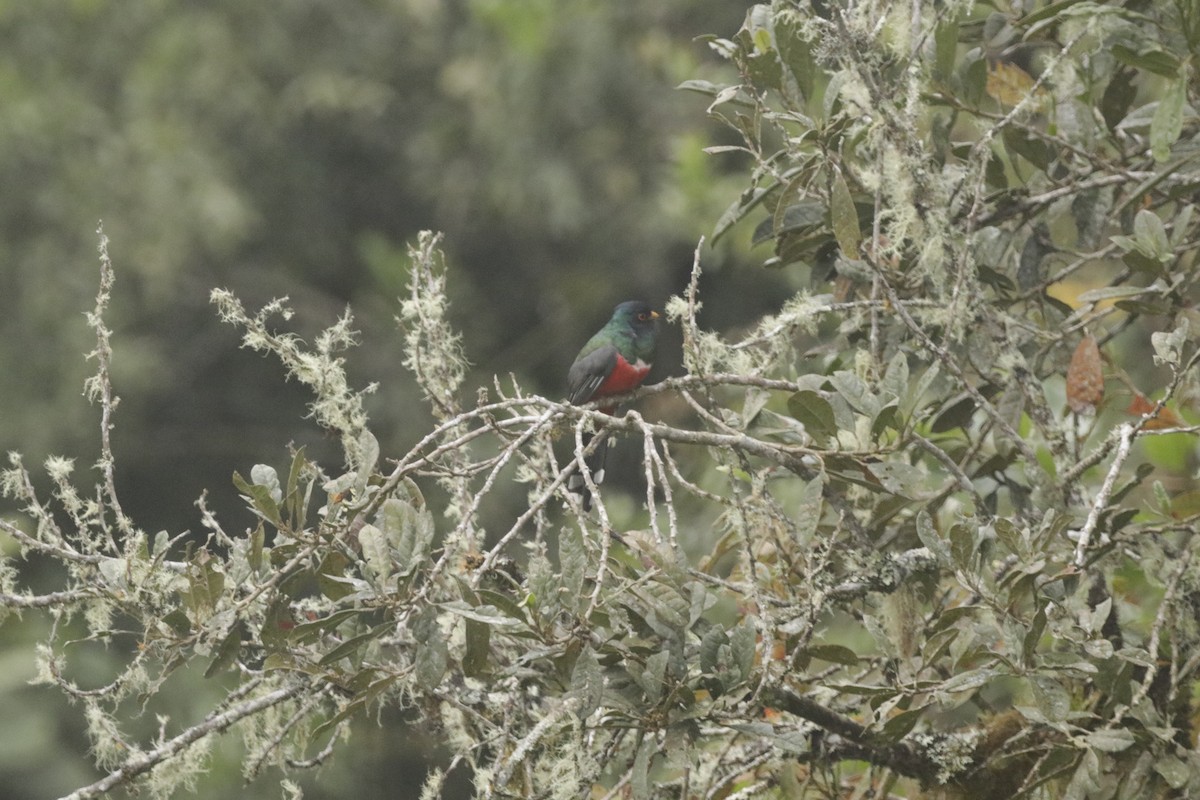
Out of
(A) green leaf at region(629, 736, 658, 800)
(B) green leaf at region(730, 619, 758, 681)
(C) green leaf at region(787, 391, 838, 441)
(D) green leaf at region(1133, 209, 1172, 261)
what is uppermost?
(D) green leaf at region(1133, 209, 1172, 261)

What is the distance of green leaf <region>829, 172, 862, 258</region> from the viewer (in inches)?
76.5

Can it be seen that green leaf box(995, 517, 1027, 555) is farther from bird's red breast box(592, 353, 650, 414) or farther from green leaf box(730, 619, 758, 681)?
bird's red breast box(592, 353, 650, 414)

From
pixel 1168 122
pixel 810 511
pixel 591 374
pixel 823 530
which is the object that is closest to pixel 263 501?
pixel 810 511

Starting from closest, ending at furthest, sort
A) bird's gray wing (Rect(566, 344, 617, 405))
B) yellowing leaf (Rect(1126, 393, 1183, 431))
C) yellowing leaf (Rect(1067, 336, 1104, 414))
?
1. yellowing leaf (Rect(1067, 336, 1104, 414))
2. yellowing leaf (Rect(1126, 393, 1183, 431))
3. bird's gray wing (Rect(566, 344, 617, 405))

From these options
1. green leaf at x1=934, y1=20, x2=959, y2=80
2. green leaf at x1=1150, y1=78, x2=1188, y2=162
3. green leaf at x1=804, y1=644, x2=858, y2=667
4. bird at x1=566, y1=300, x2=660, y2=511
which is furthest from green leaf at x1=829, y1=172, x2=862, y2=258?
bird at x1=566, y1=300, x2=660, y2=511

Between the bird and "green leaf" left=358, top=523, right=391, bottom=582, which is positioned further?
the bird

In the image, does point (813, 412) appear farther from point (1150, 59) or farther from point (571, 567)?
point (1150, 59)

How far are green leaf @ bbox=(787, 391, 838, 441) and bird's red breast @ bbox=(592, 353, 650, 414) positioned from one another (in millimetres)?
2274

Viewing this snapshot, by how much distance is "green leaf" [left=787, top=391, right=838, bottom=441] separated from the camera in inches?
71.8

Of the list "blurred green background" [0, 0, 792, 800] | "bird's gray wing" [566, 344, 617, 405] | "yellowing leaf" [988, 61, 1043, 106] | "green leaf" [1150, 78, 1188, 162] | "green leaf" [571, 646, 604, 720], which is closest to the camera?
"green leaf" [571, 646, 604, 720]

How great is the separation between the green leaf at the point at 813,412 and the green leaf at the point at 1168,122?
0.55 metres

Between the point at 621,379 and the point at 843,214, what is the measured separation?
2.26m

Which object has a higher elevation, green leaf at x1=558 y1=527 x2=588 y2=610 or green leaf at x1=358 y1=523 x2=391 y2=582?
green leaf at x1=358 y1=523 x2=391 y2=582

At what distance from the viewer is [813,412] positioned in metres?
1.84
